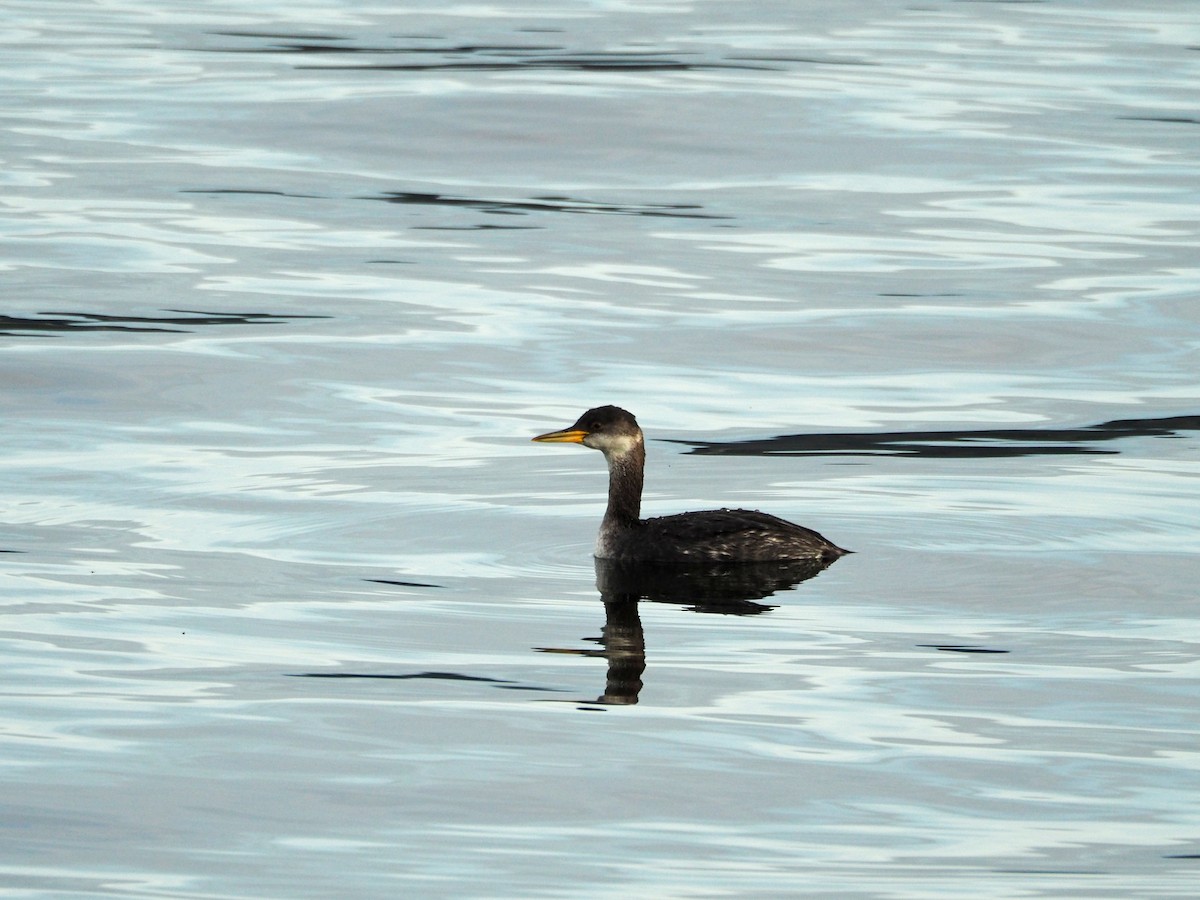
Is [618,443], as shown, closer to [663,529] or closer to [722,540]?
[663,529]

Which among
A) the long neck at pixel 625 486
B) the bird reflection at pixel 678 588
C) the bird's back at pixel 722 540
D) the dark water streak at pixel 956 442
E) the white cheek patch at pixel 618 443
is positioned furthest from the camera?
the dark water streak at pixel 956 442

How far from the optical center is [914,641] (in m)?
10.5

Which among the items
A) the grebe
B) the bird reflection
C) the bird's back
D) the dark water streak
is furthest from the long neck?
the dark water streak

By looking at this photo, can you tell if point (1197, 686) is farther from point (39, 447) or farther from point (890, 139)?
point (890, 139)

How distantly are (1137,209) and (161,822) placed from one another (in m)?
18.9

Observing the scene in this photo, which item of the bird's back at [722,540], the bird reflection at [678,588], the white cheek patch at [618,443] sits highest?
the white cheek patch at [618,443]

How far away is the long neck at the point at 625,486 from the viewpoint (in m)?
13.1

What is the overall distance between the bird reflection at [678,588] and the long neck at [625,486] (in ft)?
1.68

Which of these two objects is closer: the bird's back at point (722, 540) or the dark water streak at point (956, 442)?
the bird's back at point (722, 540)

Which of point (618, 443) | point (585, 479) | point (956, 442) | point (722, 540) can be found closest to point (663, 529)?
point (722, 540)

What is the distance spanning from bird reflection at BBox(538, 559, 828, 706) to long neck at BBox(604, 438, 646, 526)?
1.68 feet

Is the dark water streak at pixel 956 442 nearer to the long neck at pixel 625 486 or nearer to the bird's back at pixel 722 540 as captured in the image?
the long neck at pixel 625 486

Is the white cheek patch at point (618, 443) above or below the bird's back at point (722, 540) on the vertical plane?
above

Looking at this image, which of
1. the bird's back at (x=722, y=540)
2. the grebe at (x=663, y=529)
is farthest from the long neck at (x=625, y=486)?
the bird's back at (x=722, y=540)
